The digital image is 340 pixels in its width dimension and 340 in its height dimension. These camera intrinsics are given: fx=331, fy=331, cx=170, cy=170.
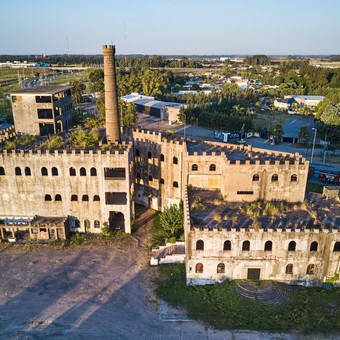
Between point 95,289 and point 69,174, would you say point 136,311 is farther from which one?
point 69,174

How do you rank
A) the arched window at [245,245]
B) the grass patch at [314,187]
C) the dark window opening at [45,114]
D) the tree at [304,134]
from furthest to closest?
1. the tree at [304,134]
2. the grass patch at [314,187]
3. the dark window opening at [45,114]
4. the arched window at [245,245]

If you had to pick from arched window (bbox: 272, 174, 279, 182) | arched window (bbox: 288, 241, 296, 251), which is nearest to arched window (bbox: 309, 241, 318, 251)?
arched window (bbox: 288, 241, 296, 251)

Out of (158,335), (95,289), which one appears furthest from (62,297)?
(158,335)

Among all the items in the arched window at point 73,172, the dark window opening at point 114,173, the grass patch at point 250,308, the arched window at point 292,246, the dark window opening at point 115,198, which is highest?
the arched window at point 73,172

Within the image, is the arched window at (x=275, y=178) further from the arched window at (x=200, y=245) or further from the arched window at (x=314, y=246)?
the arched window at (x=200, y=245)

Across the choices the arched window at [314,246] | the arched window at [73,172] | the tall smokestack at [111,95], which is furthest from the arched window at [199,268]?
the tall smokestack at [111,95]

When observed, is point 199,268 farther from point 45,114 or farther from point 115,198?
point 45,114

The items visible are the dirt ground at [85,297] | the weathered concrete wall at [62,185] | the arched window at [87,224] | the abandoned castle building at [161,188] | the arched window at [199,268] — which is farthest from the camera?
the arched window at [87,224]
